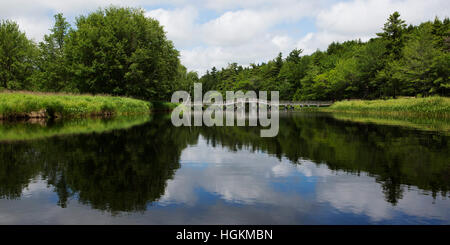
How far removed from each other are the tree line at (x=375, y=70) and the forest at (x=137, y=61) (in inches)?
7.7

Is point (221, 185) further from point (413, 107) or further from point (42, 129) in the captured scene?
point (413, 107)

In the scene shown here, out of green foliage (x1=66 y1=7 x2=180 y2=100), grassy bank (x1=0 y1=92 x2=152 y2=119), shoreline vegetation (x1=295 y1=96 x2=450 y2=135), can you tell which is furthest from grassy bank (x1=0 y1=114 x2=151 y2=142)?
green foliage (x1=66 y1=7 x2=180 y2=100)

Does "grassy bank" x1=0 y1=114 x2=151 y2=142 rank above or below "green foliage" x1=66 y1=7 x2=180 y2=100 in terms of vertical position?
below

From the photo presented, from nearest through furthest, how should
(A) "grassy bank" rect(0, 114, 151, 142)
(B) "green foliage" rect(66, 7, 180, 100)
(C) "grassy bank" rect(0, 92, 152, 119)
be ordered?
1. (A) "grassy bank" rect(0, 114, 151, 142)
2. (C) "grassy bank" rect(0, 92, 152, 119)
3. (B) "green foliage" rect(66, 7, 180, 100)

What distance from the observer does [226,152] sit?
12828 millimetres

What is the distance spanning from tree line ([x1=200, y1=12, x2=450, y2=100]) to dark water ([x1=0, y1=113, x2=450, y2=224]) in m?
49.0

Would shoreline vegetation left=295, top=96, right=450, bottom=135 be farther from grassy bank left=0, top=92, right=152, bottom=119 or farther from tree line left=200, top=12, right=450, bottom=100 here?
grassy bank left=0, top=92, right=152, bottom=119

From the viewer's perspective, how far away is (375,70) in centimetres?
7069

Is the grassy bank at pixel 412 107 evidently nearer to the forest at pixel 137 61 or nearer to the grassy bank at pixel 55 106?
the forest at pixel 137 61

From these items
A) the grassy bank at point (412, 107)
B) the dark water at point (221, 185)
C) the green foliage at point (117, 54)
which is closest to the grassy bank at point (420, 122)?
the grassy bank at point (412, 107)

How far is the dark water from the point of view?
5.38 meters

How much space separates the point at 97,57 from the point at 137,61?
6.51 m
